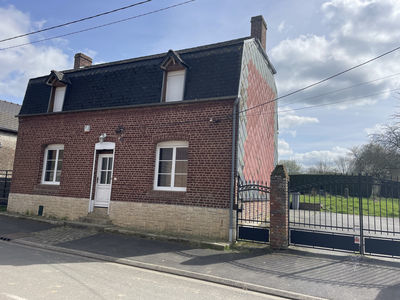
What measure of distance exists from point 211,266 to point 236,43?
7352mm

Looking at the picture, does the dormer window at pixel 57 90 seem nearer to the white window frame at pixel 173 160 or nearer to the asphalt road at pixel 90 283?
the white window frame at pixel 173 160

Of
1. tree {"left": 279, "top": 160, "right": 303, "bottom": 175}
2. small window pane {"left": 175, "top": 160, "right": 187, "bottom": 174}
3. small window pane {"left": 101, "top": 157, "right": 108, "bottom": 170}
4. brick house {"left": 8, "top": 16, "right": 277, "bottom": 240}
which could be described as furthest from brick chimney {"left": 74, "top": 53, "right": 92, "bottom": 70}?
tree {"left": 279, "top": 160, "right": 303, "bottom": 175}

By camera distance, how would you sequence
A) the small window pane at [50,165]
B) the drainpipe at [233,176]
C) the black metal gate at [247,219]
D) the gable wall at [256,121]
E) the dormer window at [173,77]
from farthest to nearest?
the small window pane at [50,165]
the dormer window at [173,77]
the gable wall at [256,121]
the drainpipe at [233,176]
the black metal gate at [247,219]

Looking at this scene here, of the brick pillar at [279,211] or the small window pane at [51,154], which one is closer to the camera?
the brick pillar at [279,211]

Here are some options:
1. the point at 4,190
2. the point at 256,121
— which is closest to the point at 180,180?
the point at 256,121

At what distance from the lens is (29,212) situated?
13.0m

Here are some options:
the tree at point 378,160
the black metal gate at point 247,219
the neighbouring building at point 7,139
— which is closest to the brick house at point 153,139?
the black metal gate at point 247,219

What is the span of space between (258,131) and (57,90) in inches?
381

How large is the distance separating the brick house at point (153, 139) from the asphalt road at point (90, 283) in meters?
3.34

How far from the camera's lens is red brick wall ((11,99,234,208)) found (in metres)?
9.45

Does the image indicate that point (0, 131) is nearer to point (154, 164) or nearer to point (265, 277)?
point (154, 164)

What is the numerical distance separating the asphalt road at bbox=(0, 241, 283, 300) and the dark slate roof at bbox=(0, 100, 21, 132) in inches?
694

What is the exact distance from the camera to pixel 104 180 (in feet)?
38.7

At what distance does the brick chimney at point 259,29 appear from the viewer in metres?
13.2
